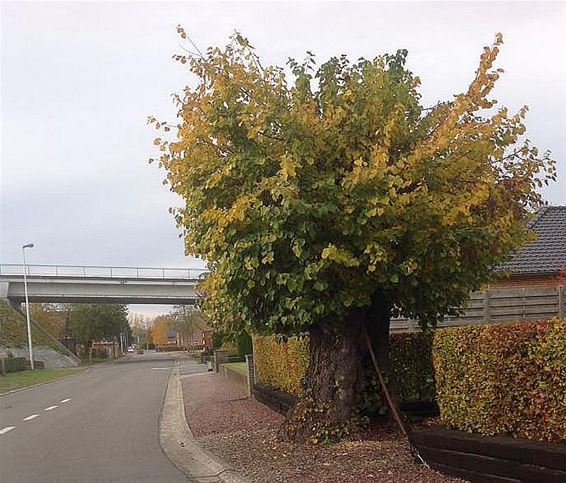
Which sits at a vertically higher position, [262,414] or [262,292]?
[262,292]

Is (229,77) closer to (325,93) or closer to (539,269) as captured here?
(325,93)

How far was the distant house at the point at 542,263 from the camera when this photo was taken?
21031 mm

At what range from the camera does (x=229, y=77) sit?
9.23m

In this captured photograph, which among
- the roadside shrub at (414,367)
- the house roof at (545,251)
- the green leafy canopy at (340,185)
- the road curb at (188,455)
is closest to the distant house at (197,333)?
the house roof at (545,251)

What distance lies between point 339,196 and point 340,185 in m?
0.27

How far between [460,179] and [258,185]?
8.34ft

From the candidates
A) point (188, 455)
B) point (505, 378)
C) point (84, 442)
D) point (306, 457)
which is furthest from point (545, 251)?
point (505, 378)

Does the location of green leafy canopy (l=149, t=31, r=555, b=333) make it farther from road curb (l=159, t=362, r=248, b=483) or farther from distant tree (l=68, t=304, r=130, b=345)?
distant tree (l=68, t=304, r=130, b=345)

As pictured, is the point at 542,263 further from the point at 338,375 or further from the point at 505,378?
the point at 505,378

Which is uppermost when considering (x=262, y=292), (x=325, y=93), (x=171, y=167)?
(x=325, y=93)

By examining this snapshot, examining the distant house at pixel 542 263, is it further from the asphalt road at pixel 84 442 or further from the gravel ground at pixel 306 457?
the asphalt road at pixel 84 442

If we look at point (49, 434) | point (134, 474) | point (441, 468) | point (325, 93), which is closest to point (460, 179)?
point (325, 93)

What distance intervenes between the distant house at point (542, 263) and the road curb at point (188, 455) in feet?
32.1

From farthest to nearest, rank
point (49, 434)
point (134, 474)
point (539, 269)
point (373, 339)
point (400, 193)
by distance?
point (539, 269) → point (49, 434) → point (373, 339) → point (134, 474) → point (400, 193)
